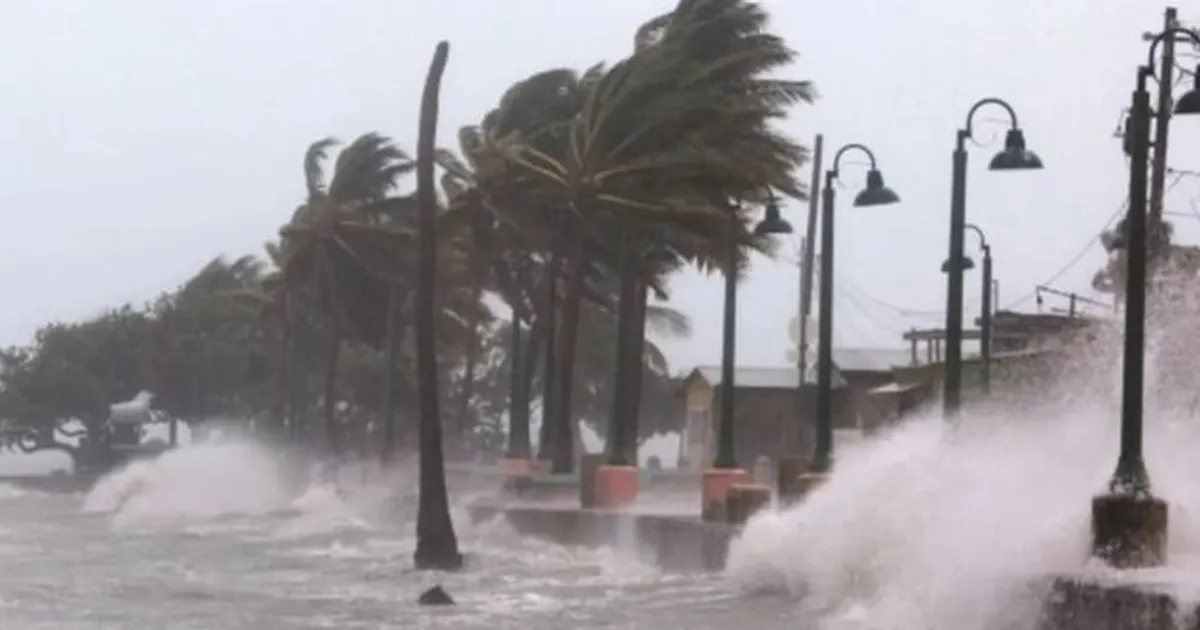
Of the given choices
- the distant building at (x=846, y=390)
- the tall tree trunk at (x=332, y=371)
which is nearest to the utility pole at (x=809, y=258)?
the distant building at (x=846, y=390)

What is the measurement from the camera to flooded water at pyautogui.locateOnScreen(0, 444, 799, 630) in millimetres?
22891

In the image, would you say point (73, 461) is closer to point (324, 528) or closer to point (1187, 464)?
point (324, 528)

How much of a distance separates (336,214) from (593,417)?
33.2 meters

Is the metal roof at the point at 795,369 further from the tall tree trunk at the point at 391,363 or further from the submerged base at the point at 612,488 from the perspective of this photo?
the submerged base at the point at 612,488

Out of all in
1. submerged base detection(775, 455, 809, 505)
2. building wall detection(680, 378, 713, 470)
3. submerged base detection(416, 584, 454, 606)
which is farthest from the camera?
building wall detection(680, 378, 713, 470)

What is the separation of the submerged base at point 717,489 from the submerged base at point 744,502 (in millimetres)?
683

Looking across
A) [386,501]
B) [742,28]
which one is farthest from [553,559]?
[386,501]

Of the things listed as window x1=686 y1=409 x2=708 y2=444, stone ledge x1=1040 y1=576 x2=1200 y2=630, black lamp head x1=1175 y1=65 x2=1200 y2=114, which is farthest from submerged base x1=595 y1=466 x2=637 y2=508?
window x1=686 y1=409 x2=708 y2=444

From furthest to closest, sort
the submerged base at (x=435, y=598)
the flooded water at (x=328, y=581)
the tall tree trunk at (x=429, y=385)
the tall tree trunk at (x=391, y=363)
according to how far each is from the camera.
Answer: the tall tree trunk at (x=391, y=363)
the tall tree trunk at (x=429, y=385)
the submerged base at (x=435, y=598)
the flooded water at (x=328, y=581)

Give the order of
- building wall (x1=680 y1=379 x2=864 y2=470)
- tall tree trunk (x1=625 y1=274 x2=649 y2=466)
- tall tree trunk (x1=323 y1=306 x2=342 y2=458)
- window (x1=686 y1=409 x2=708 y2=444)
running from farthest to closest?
tall tree trunk (x1=323 y1=306 x2=342 y2=458) → window (x1=686 y1=409 x2=708 y2=444) → building wall (x1=680 y1=379 x2=864 y2=470) → tall tree trunk (x1=625 y1=274 x2=649 y2=466)

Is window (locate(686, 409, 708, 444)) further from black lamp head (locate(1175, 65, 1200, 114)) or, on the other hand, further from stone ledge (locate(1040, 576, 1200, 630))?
stone ledge (locate(1040, 576, 1200, 630))

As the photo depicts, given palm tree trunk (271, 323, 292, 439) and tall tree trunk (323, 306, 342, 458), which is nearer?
tall tree trunk (323, 306, 342, 458)

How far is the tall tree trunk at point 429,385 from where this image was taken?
3158 cm

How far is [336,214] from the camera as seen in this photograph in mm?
62531
